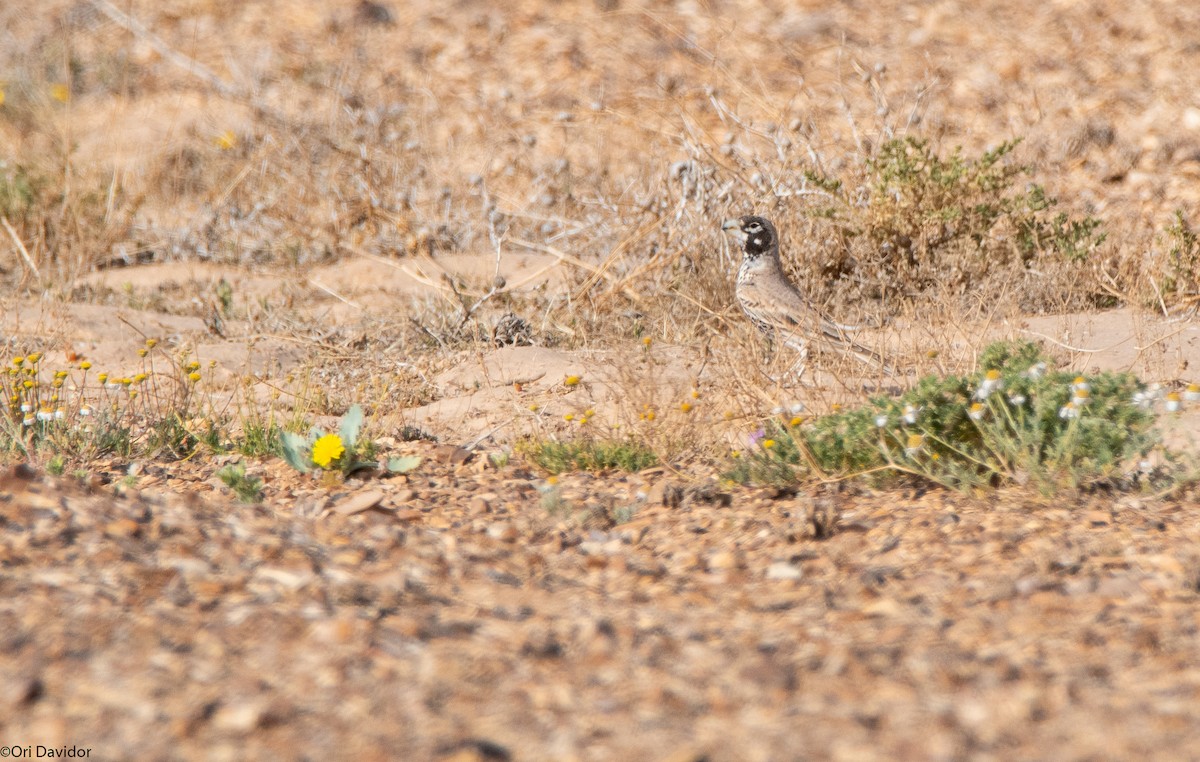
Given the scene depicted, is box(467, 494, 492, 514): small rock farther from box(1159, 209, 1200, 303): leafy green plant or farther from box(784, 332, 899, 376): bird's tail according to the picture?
box(1159, 209, 1200, 303): leafy green plant

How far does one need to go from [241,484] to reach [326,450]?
34 cm

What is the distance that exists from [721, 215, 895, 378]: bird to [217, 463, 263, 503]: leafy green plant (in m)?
2.22

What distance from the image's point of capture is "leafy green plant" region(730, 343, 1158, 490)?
4.17m

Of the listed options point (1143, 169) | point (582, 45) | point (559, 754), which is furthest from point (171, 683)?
point (582, 45)

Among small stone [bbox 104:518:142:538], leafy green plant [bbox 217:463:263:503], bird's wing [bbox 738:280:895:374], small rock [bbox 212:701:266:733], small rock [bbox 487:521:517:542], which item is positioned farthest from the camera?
bird's wing [bbox 738:280:895:374]

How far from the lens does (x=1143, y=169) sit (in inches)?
377

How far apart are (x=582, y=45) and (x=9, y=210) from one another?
6117mm

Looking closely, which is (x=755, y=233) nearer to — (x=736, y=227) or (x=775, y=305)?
(x=736, y=227)

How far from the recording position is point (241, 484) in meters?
4.41

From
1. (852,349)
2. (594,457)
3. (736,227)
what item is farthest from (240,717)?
(736,227)

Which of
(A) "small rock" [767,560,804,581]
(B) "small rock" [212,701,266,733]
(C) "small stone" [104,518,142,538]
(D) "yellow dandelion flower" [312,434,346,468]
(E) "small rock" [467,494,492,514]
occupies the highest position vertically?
(B) "small rock" [212,701,266,733]

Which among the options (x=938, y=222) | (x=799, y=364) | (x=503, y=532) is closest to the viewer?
(x=503, y=532)

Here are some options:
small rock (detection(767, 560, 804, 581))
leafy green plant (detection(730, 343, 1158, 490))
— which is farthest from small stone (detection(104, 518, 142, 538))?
leafy green plant (detection(730, 343, 1158, 490))

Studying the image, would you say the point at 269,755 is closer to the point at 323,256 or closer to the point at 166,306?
the point at 166,306
